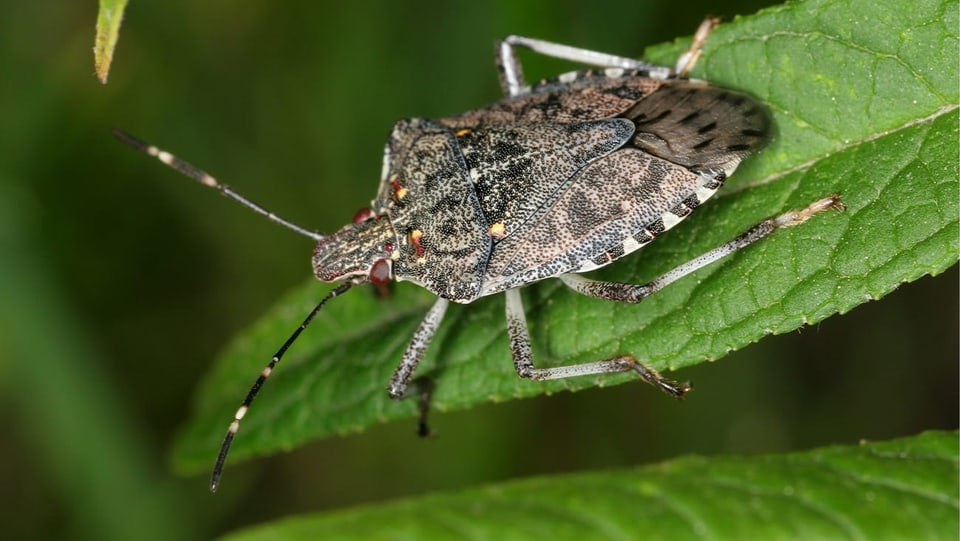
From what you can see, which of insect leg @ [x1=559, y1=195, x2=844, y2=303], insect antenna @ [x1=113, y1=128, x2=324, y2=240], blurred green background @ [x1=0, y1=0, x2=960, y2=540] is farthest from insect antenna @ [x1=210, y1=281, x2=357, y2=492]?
blurred green background @ [x1=0, y1=0, x2=960, y2=540]

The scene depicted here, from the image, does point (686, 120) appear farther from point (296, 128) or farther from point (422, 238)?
point (296, 128)

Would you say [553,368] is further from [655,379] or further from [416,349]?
[416,349]

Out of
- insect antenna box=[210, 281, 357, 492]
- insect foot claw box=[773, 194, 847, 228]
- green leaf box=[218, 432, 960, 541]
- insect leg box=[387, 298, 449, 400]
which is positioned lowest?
green leaf box=[218, 432, 960, 541]

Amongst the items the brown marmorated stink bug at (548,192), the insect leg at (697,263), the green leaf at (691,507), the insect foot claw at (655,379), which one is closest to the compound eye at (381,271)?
the brown marmorated stink bug at (548,192)

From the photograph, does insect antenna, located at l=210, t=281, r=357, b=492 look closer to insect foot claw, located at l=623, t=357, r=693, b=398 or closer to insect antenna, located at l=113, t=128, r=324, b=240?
insect antenna, located at l=113, t=128, r=324, b=240

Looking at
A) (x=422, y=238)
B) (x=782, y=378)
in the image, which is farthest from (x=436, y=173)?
(x=782, y=378)
